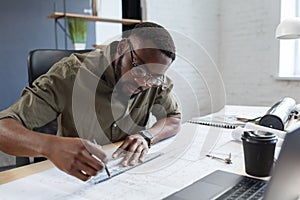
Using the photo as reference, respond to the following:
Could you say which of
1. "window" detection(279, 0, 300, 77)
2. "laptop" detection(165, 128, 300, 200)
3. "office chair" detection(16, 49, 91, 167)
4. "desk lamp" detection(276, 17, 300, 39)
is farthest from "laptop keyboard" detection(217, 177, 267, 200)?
"window" detection(279, 0, 300, 77)

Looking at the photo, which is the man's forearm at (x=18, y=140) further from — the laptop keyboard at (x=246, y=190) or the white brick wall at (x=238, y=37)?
the white brick wall at (x=238, y=37)

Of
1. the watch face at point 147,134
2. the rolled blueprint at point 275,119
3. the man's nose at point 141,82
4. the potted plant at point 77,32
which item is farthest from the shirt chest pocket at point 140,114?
the potted plant at point 77,32

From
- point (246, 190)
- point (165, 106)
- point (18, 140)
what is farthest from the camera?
point (165, 106)

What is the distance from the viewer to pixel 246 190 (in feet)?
2.36

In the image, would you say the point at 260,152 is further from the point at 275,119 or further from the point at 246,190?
the point at 275,119

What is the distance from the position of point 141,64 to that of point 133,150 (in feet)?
0.89

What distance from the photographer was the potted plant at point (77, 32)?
2.20 meters

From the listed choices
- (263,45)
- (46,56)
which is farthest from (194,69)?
(46,56)

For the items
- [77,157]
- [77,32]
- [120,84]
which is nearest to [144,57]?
[120,84]

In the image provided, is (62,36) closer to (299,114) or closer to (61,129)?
(61,129)

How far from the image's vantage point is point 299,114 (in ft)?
5.23

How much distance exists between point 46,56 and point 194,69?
2.04 m

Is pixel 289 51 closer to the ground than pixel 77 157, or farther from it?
farther from it

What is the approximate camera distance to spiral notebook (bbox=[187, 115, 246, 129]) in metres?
1.42
